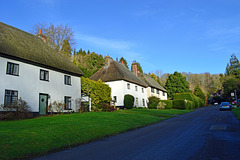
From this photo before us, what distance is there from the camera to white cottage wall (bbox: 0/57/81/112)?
675 inches

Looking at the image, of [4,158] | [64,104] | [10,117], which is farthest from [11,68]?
[4,158]

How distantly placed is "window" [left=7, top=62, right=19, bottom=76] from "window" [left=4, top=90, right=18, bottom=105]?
1716 millimetres

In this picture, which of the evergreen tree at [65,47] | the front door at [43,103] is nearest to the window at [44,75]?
the front door at [43,103]

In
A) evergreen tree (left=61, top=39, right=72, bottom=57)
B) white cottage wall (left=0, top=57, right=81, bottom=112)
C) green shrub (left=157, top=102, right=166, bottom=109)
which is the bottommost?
green shrub (left=157, top=102, right=166, bottom=109)

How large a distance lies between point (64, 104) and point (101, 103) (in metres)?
5.77

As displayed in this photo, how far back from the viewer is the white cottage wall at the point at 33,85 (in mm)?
17156

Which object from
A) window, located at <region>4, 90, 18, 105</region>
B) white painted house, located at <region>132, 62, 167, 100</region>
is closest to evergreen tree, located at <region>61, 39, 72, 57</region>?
white painted house, located at <region>132, 62, 167, 100</region>

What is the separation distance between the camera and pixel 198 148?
23.1 feet

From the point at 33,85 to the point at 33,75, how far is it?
1.03 meters

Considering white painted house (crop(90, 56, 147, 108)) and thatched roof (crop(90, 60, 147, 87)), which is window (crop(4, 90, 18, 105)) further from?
thatched roof (crop(90, 60, 147, 87))

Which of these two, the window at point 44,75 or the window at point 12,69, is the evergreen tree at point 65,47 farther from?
the window at point 12,69

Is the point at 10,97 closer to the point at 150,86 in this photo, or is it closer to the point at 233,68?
the point at 150,86

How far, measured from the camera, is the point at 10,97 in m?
17.3

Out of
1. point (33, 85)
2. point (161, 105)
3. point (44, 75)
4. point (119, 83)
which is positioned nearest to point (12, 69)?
point (33, 85)
